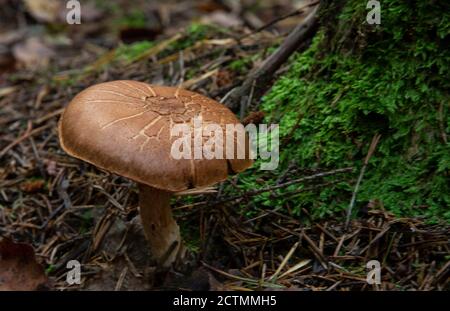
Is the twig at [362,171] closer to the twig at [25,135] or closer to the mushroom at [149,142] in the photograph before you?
the mushroom at [149,142]

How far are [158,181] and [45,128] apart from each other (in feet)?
6.63

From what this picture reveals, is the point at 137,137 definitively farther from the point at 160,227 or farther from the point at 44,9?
the point at 44,9

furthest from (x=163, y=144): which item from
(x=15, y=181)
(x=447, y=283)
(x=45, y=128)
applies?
(x=45, y=128)

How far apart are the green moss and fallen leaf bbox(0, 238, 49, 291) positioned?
1130 mm

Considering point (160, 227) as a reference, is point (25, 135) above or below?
above

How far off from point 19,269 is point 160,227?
0.67m

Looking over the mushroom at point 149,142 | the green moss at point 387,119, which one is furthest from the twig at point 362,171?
the mushroom at point 149,142

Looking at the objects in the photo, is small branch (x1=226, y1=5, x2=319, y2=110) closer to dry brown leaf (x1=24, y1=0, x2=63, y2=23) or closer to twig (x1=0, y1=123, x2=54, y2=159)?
twig (x1=0, y1=123, x2=54, y2=159)

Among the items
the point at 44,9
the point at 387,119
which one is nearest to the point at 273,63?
the point at 387,119

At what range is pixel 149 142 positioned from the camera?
2096mm

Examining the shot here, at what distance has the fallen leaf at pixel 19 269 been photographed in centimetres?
240

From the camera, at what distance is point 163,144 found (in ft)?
6.87

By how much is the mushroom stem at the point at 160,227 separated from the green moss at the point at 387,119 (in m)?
0.54

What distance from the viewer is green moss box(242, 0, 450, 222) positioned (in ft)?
8.54
